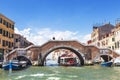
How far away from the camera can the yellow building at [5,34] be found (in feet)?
172

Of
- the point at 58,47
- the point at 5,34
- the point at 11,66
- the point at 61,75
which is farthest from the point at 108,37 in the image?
the point at 61,75

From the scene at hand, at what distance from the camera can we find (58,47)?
52.2 m

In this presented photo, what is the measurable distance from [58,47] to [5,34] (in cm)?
1087

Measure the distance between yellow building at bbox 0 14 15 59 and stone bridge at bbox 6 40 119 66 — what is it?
289 cm

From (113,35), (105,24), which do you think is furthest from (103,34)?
(113,35)

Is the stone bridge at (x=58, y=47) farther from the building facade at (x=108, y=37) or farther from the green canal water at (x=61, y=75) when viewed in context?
the green canal water at (x=61, y=75)

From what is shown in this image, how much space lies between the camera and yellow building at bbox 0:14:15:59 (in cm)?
5239

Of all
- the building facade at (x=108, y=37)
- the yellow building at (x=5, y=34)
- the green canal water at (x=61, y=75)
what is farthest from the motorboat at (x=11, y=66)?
the building facade at (x=108, y=37)

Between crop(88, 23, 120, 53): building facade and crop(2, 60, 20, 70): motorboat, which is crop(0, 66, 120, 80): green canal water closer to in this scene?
crop(2, 60, 20, 70): motorboat

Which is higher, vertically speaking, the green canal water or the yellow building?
the yellow building

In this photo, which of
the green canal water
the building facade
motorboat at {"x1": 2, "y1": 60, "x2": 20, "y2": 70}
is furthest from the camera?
the building facade

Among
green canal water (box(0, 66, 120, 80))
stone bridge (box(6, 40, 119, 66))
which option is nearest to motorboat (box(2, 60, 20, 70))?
green canal water (box(0, 66, 120, 80))

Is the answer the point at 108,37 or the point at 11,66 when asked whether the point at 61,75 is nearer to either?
the point at 11,66

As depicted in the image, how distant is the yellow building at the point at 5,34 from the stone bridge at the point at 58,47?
2891 millimetres
